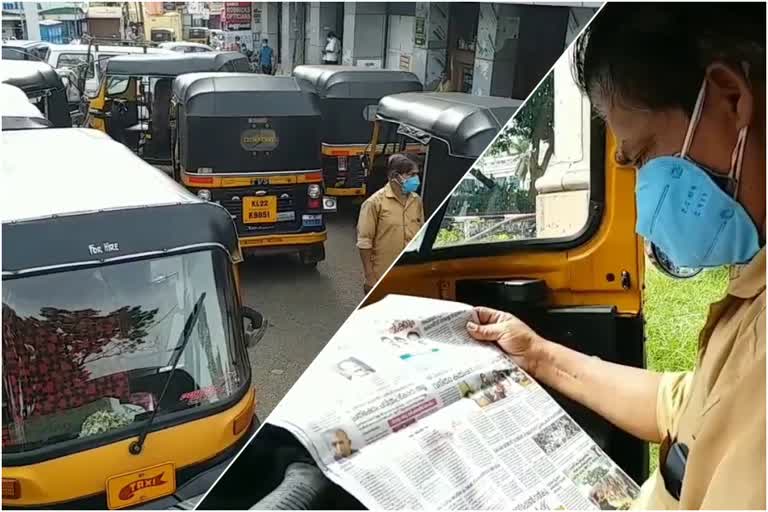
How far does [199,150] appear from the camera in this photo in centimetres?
147

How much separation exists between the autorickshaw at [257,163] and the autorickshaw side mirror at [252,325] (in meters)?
0.13

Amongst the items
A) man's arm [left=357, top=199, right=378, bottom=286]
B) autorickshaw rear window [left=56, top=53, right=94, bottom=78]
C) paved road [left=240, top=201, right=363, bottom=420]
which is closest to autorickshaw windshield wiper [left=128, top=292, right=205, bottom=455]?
paved road [left=240, top=201, right=363, bottom=420]

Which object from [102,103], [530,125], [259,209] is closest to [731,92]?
[530,125]

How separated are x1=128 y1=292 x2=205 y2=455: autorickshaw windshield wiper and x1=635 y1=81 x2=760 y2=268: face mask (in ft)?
2.20

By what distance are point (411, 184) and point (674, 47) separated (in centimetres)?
44

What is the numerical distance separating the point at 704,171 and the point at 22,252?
0.83 m

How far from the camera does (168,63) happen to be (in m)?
1.98

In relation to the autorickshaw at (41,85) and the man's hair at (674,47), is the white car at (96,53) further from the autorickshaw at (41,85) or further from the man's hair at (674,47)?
the man's hair at (674,47)

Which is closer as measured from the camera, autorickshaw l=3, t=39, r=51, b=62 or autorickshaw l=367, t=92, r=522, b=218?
autorickshaw l=367, t=92, r=522, b=218

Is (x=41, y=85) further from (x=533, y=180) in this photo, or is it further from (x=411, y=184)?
(x=533, y=180)

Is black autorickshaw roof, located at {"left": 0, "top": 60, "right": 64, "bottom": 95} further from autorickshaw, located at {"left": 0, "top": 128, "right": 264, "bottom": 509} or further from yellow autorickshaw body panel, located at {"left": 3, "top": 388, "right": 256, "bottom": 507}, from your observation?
yellow autorickshaw body panel, located at {"left": 3, "top": 388, "right": 256, "bottom": 507}

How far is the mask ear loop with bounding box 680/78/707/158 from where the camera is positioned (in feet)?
→ 1.67

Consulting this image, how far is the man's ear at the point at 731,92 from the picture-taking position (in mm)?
497

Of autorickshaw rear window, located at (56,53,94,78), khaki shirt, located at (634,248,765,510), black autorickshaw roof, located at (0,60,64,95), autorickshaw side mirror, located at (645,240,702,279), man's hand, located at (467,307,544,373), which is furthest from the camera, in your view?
black autorickshaw roof, located at (0,60,64,95)
